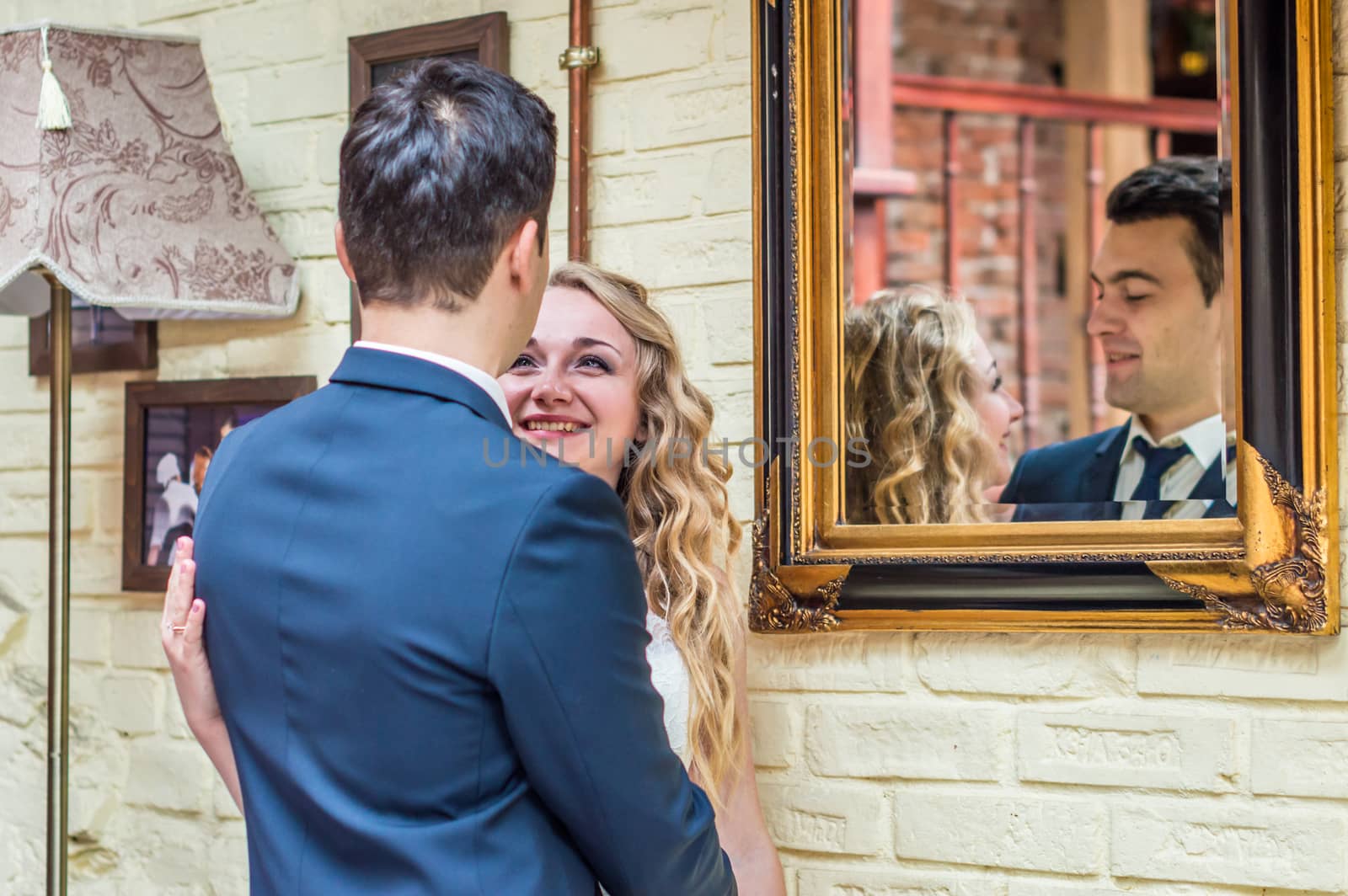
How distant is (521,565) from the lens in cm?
→ 87

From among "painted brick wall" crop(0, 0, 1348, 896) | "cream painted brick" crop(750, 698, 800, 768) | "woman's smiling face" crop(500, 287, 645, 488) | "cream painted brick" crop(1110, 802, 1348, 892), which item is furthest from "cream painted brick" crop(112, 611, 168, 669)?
"cream painted brick" crop(1110, 802, 1348, 892)

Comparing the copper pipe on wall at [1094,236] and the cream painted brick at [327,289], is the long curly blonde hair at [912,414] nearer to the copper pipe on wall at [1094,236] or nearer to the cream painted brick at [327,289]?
the copper pipe on wall at [1094,236]

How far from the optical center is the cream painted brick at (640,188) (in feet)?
5.76

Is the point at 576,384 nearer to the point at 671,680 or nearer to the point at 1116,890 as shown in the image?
the point at 671,680

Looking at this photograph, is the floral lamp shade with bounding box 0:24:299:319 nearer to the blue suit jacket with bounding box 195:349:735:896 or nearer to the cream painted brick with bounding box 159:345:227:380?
the cream painted brick with bounding box 159:345:227:380

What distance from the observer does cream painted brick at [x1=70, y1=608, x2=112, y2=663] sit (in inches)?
82.5

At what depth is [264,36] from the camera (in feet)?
6.72

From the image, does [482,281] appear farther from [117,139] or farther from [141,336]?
[141,336]

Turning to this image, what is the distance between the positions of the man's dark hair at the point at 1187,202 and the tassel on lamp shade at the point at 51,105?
1329mm

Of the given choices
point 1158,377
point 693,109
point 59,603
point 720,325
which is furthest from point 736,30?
point 59,603

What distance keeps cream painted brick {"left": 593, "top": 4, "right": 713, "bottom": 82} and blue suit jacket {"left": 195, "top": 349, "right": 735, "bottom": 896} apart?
93 cm

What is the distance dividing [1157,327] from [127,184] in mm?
1298

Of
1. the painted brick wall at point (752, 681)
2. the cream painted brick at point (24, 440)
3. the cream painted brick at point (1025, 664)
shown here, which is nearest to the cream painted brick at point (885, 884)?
the painted brick wall at point (752, 681)

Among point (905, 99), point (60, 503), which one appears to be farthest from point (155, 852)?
point (905, 99)
